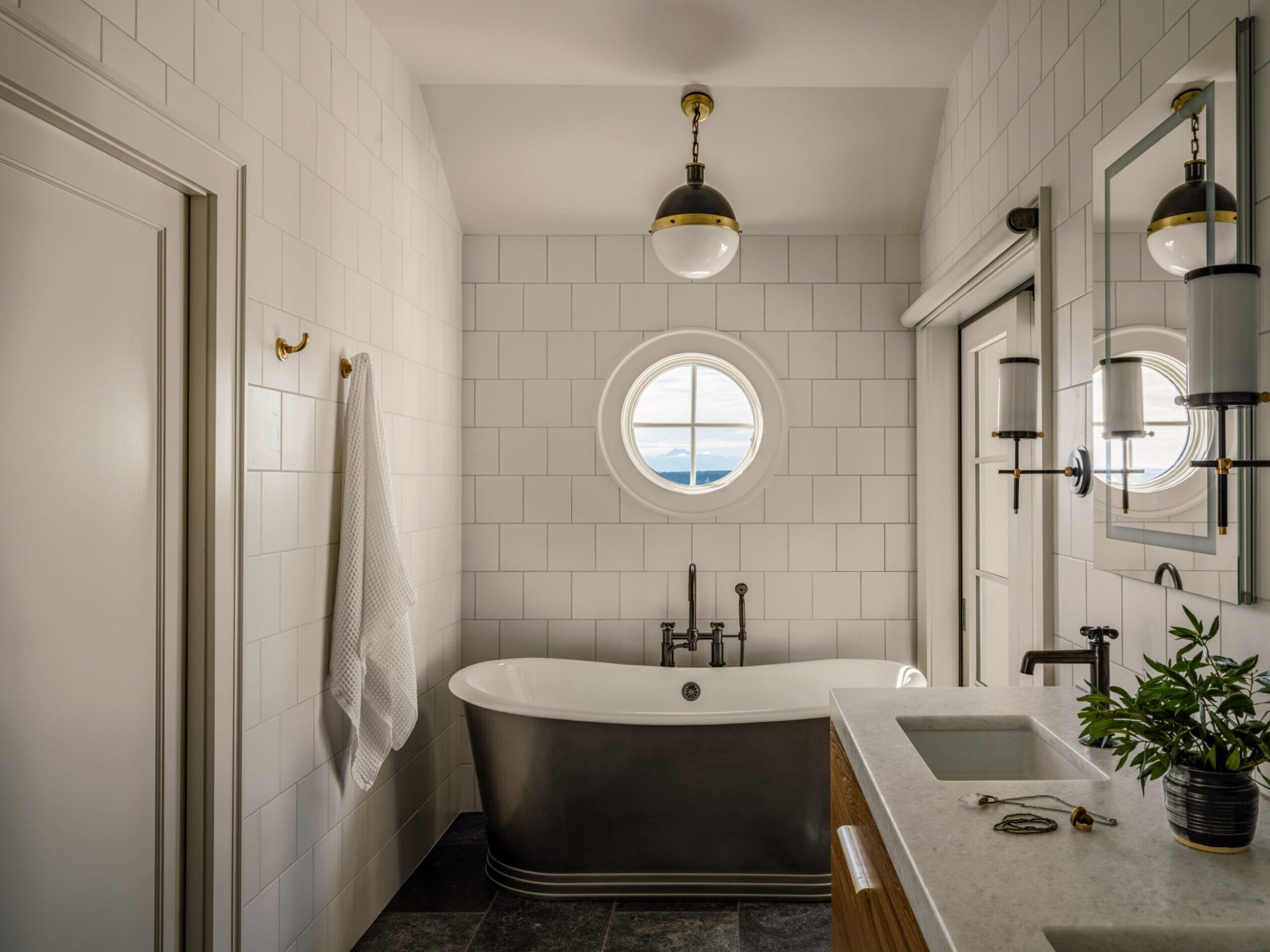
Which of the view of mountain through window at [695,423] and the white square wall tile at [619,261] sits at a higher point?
the white square wall tile at [619,261]

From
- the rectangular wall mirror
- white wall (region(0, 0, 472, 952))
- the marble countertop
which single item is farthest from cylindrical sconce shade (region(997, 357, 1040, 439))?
white wall (region(0, 0, 472, 952))

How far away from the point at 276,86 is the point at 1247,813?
2.27 meters

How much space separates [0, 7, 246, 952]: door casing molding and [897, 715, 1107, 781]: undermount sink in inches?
54.2

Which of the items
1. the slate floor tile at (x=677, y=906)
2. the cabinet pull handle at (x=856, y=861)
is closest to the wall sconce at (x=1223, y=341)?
the cabinet pull handle at (x=856, y=861)

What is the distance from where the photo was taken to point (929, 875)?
3.07 feet

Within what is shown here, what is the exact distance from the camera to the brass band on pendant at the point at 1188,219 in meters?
1.26

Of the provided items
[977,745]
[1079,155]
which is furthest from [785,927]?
[1079,155]

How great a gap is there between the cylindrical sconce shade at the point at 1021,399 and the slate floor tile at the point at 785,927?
5.09 ft

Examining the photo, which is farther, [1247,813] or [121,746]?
[121,746]

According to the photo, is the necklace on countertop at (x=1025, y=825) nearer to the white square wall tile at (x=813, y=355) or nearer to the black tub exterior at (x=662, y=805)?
the black tub exterior at (x=662, y=805)

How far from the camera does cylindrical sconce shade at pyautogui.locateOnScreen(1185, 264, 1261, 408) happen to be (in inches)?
41.3

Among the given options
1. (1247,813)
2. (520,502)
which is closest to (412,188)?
(520,502)

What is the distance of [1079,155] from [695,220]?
1.11 m

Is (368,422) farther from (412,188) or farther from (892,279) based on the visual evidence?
(892,279)
